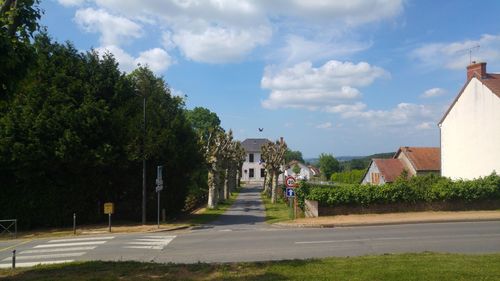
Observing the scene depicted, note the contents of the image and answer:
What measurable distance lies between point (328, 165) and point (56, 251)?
10457cm

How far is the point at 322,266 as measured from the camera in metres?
10.0

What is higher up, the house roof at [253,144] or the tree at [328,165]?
the house roof at [253,144]

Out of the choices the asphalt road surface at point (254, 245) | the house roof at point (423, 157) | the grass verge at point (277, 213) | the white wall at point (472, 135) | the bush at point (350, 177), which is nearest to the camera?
the asphalt road surface at point (254, 245)

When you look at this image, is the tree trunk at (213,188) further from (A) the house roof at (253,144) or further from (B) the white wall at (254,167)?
(B) the white wall at (254,167)

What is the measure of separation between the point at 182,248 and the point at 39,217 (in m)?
13.5

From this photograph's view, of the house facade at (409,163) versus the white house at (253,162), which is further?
the white house at (253,162)

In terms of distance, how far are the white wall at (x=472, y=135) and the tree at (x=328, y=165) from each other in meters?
77.1

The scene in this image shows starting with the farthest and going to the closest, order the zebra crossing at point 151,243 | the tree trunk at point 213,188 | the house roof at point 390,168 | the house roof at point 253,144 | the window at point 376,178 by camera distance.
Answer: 1. the house roof at point 253,144
2. the window at point 376,178
3. the house roof at point 390,168
4. the tree trunk at point 213,188
5. the zebra crossing at point 151,243

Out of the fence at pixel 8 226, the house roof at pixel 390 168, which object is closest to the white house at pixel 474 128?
the house roof at pixel 390 168

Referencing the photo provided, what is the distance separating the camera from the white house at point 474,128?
33.3 m

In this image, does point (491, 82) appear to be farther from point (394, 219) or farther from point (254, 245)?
point (254, 245)

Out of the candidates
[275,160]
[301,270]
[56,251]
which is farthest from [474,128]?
[301,270]

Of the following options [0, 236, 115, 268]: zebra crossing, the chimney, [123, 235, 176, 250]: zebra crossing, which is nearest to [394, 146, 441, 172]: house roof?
A: the chimney

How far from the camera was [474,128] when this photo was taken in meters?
35.4
